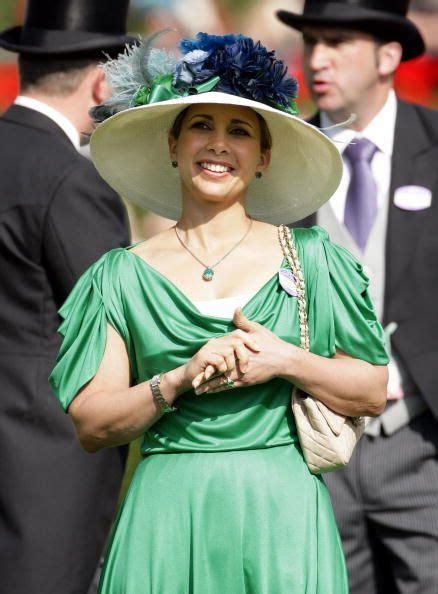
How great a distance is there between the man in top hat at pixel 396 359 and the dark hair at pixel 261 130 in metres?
1.34

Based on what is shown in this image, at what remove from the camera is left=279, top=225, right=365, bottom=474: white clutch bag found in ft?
11.1

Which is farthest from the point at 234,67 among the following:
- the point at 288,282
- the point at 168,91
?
the point at 288,282

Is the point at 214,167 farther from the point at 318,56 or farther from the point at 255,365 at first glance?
the point at 318,56

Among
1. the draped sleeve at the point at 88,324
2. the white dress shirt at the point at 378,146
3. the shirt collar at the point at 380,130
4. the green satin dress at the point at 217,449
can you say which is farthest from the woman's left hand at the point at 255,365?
the shirt collar at the point at 380,130

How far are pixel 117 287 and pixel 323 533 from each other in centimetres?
75

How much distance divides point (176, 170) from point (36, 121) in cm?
126

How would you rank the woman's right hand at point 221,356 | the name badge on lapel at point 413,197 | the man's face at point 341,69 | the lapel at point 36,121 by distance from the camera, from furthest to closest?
the man's face at point 341,69, the name badge on lapel at point 413,197, the lapel at point 36,121, the woman's right hand at point 221,356

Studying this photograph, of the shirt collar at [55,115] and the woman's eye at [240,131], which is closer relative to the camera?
the woman's eye at [240,131]

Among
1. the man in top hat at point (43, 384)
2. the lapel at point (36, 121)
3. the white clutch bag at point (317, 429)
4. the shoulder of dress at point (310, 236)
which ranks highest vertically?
the shoulder of dress at point (310, 236)

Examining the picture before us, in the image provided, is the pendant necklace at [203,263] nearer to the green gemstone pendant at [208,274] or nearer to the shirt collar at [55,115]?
the green gemstone pendant at [208,274]

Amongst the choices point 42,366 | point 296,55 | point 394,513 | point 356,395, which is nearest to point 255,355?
point 356,395

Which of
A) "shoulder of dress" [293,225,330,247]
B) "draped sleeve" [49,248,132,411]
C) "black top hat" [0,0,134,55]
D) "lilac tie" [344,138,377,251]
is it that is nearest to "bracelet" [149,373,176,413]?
"draped sleeve" [49,248,132,411]

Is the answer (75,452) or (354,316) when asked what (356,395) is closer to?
(354,316)

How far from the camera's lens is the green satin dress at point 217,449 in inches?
132
